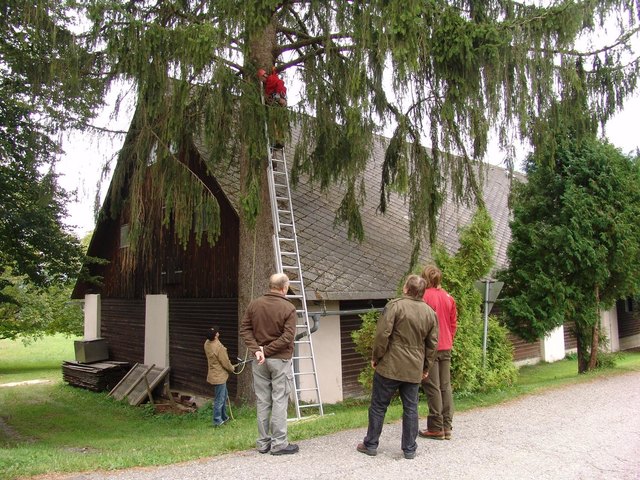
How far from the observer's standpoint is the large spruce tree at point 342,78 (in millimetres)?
7738

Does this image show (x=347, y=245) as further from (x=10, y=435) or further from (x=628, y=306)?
(x=628, y=306)

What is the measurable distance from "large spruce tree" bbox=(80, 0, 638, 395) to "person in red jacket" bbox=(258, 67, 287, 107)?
0.26 metres

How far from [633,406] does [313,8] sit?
25.6 feet

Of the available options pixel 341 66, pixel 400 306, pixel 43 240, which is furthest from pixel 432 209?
pixel 43 240

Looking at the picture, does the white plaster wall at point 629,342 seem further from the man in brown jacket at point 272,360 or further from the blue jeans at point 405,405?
the man in brown jacket at point 272,360

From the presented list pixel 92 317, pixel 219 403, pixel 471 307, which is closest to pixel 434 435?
pixel 471 307

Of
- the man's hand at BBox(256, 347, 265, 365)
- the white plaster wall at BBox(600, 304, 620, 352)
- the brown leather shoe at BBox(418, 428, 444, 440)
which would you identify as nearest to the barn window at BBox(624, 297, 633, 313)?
the white plaster wall at BBox(600, 304, 620, 352)

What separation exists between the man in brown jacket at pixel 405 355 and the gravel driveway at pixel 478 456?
38 centimetres

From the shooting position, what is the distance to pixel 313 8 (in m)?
9.49

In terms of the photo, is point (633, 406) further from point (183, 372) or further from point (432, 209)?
point (183, 372)

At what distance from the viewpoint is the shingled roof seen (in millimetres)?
10859

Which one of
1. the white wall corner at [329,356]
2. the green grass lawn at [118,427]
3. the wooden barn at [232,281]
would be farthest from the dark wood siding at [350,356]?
the green grass lawn at [118,427]

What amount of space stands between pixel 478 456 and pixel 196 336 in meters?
8.50

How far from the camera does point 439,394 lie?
19.6 feet
